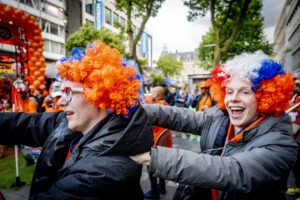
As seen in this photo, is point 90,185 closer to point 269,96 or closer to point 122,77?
point 122,77

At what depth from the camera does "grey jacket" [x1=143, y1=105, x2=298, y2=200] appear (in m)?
1.36

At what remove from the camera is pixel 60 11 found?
31016 mm

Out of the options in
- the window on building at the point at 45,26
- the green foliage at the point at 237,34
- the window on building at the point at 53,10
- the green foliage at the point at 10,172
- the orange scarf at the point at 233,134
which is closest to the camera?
the orange scarf at the point at 233,134

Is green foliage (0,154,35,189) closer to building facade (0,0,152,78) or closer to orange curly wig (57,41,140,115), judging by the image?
orange curly wig (57,41,140,115)

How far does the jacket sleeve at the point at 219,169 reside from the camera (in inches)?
53.2

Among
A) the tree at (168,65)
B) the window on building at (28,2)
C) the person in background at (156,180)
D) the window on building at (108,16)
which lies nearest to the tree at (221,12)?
the person in background at (156,180)

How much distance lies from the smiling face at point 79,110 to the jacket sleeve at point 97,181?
15.6 inches

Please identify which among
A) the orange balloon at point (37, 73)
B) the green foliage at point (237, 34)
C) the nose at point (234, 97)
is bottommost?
the nose at point (234, 97)

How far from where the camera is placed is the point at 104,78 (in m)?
1.62

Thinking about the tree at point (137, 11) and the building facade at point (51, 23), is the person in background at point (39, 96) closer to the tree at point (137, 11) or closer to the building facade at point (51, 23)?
the tree at point (137, 11)

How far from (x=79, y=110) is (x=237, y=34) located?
1565 centimetres

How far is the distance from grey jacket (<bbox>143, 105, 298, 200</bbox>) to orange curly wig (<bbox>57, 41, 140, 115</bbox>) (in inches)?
17.2

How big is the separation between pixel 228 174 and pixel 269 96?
93 cm

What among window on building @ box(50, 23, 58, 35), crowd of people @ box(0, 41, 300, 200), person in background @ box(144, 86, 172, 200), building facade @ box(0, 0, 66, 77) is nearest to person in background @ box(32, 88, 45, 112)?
person in background @ box(144, 86, 172, 200)
